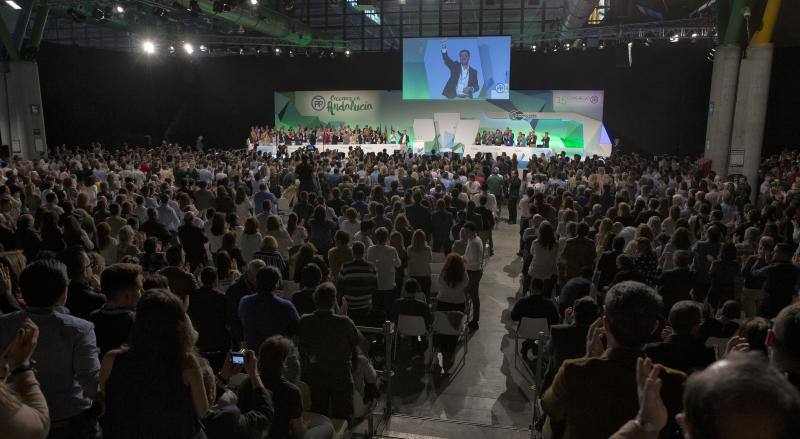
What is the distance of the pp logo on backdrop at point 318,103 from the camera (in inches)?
984

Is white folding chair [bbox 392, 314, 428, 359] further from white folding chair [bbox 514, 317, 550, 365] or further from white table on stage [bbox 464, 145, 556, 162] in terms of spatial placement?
white table on stage [bbox 464, 145, 556, 162]

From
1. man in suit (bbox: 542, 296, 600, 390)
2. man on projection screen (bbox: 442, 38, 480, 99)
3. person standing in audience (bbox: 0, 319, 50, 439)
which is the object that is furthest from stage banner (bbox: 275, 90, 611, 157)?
person standing in audience (bbox: 0, 319, 50, 439)

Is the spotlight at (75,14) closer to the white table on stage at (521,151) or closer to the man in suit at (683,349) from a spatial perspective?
the white table on stage at (521,151)

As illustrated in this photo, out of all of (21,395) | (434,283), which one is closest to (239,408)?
(21,395)

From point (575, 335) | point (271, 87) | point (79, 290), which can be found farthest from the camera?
point (271, 87)

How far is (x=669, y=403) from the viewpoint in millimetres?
2023

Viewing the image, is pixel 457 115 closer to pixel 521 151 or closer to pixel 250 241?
pixel 521 151

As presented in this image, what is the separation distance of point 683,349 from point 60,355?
10.4 ft

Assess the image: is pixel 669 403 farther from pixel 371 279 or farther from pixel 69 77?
pixel 69 77

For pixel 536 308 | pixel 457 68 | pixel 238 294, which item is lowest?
pixel 536 308

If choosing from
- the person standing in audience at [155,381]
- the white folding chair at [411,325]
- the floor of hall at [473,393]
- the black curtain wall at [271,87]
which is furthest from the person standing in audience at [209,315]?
the black curtain wall at [271,87]

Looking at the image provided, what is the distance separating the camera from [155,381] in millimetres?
2205

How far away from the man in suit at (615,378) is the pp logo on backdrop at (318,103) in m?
24.0

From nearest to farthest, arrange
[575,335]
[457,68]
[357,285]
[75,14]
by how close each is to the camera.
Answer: [575,335], [357,285], [75,14], [457,68]
